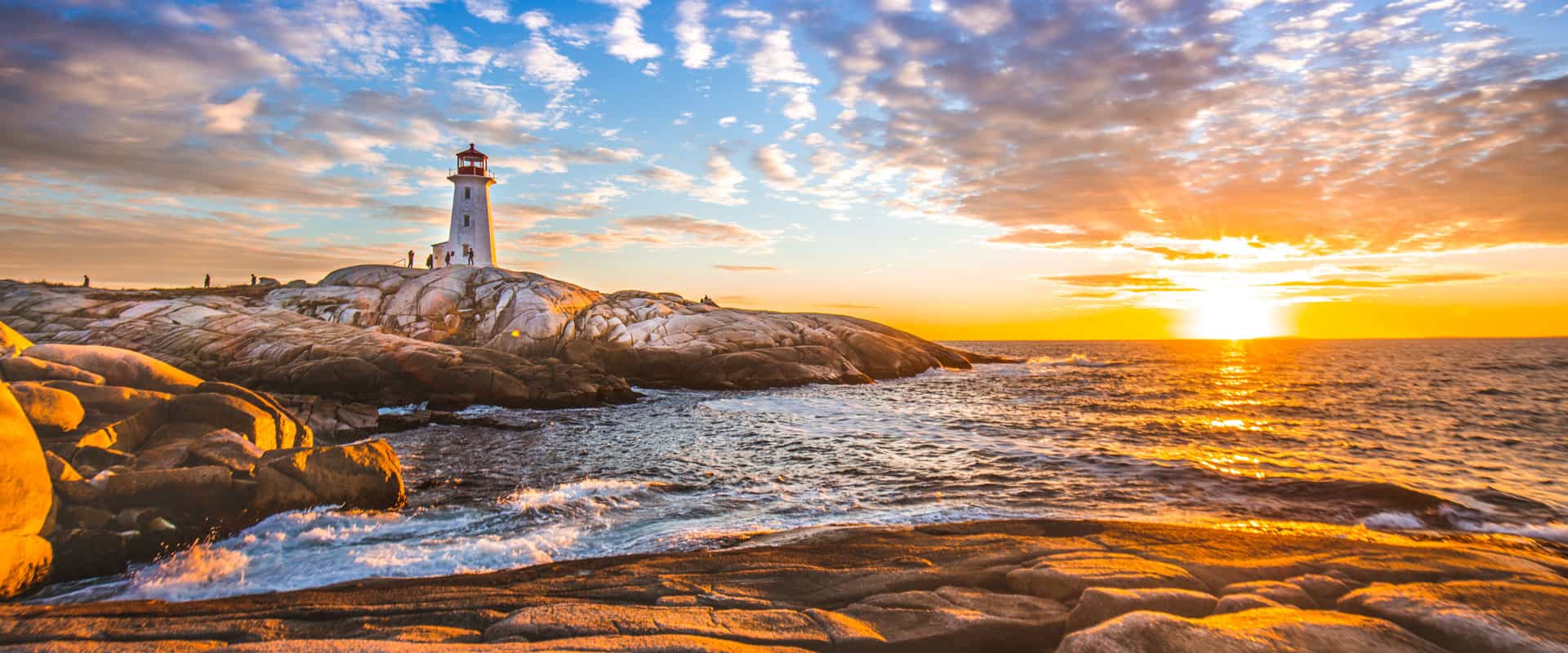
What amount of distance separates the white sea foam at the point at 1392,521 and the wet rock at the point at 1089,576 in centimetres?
625

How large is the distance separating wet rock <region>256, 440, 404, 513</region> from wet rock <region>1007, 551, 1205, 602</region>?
1023 centimetres

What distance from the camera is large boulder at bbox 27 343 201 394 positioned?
15367 mm

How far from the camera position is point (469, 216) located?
5419 centimetres

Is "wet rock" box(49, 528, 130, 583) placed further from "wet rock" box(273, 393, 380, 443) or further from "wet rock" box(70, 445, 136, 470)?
"wet rock" box(273, 393, 380, 443)

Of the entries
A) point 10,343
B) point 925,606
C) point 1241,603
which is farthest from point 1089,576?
point 10,343

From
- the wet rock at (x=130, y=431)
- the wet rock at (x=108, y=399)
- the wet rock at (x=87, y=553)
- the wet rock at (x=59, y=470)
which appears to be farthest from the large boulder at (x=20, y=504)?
the wet rock at (x=108, y=399)

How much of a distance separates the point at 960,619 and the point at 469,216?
56.4 metres

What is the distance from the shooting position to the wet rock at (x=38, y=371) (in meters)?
13.6

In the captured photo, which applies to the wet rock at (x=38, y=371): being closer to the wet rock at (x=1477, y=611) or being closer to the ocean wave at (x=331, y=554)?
the ocean wave at (x=331, y=554)

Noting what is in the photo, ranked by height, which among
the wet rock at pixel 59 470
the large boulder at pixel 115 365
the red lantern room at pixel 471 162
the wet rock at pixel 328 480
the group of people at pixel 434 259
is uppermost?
the red lantern room at pixel 471 162

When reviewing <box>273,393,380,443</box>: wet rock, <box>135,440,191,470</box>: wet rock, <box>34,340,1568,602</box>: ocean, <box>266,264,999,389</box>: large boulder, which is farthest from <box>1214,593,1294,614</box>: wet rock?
<box>266,264,999,389</box>: large boulder

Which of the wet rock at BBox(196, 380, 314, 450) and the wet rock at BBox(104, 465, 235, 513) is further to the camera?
the wet rock at BBox(196, 380, 314, 450)

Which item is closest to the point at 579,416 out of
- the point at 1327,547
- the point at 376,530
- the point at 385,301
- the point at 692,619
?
the point at 376,530

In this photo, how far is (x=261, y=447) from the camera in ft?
43.5
